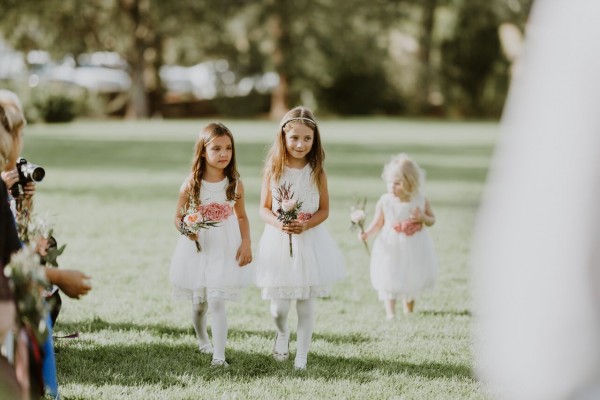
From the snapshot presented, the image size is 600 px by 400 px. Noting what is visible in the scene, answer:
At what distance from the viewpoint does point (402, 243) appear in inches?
285

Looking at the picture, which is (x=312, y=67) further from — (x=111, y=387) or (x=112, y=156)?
(x=111, y=387)

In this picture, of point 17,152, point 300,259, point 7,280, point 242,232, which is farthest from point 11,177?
point 7,280

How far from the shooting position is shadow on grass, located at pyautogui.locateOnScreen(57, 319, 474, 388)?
203 inches

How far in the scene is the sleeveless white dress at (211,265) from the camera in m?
5.37

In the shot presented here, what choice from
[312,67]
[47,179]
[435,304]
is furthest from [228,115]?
[435,304]

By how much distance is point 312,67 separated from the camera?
44781 mm

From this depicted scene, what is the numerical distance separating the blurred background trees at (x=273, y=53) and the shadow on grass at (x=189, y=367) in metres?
33.5

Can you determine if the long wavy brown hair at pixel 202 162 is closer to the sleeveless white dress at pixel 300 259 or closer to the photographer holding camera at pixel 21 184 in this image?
the sleeveless white dress at pixel 300 259

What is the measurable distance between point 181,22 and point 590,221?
41.7 meters

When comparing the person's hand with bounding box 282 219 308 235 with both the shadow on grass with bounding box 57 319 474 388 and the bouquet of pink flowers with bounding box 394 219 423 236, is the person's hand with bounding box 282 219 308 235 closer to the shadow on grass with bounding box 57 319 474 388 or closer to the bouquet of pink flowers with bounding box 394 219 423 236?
the shadow on grass with bounding box 57 319 474 388

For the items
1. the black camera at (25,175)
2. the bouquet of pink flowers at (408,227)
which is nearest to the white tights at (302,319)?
the black camera at (25,175)

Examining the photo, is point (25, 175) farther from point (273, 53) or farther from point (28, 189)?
point (273, 53)

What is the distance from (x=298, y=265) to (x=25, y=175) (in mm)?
1828

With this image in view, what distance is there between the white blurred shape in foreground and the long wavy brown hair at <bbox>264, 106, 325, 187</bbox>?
426 centimetres
